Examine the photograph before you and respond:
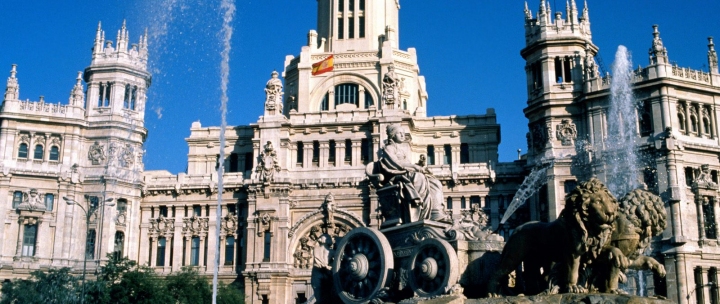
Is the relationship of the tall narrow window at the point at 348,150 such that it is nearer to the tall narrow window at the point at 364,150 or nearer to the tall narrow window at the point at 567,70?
the tall narrow window at the point at 364,150

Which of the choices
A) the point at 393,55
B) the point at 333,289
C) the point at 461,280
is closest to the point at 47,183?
the point at 393,55

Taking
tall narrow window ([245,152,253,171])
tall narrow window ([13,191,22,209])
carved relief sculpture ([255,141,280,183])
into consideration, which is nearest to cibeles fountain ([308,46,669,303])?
carved relief sculpture ([255,141,280,183])

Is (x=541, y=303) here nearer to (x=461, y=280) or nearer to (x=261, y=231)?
(x=461, y=280)

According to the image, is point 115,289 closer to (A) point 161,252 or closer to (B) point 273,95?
(A) point 161,252

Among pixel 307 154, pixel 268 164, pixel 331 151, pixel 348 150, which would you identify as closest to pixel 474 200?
pixel 348 150

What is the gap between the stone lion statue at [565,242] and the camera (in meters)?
14.5

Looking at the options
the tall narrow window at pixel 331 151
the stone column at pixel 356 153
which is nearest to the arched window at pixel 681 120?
the stone column at pixel 356 153

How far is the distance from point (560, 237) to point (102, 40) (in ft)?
180

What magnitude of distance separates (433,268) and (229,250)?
45.4 meters

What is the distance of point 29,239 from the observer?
5722 centimetres

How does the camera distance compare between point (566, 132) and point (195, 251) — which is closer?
point (566, 132)

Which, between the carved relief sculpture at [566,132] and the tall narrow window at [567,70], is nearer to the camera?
the carved relief sculpture at [566,132]

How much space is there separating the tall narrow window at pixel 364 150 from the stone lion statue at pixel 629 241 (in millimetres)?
44247

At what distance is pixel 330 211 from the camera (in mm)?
57469
